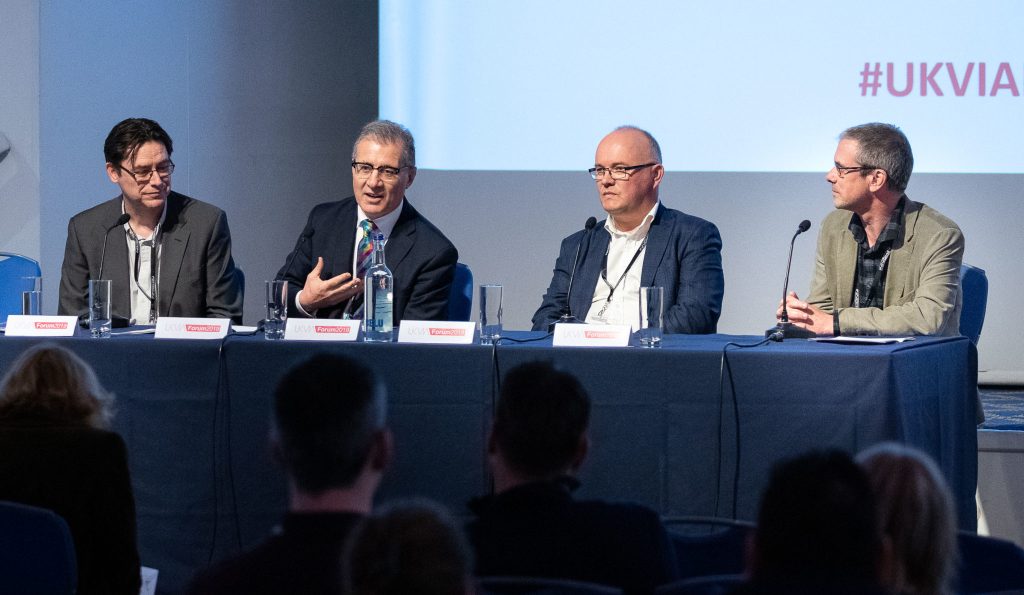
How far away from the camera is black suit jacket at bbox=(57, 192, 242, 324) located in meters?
3.43

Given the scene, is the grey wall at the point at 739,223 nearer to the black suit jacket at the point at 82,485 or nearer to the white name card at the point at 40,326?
the white name card at the point at 40,326

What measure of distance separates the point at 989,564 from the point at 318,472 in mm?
923

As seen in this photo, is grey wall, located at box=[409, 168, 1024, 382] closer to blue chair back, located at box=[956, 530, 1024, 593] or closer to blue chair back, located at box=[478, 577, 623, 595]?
blue chair back, located at box=[956, 530, 1024, 593]

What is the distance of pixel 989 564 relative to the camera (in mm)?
1565

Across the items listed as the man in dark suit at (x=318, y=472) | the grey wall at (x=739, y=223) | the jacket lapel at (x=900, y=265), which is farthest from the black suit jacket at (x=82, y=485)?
the grey wall at (x=739, y=223)

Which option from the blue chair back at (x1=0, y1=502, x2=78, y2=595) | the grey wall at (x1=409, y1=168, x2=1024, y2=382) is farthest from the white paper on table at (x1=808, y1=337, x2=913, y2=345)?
the grey wall at (x1=409, y1=168, x2=1024, y2=382)

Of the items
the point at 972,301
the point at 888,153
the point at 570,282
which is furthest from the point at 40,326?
the point at 972,301

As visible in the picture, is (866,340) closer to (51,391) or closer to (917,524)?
(917,524)

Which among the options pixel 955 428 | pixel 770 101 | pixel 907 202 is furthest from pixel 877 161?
pixel 770 101

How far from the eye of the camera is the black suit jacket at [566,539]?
1425mm

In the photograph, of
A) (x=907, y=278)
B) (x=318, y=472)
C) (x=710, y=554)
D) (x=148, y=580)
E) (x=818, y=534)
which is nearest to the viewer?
(x=818, y=534)

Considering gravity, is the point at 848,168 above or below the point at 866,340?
above

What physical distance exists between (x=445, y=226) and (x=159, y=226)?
205 cm

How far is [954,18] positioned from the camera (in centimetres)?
469
